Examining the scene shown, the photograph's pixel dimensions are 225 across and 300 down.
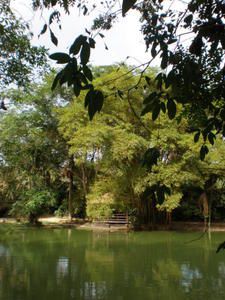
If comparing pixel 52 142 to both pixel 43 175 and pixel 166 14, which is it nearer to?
pixel 43 175

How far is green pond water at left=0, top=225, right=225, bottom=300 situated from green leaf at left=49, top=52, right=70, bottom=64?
4.86 metres

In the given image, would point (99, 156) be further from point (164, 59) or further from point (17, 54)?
point (164, 59)

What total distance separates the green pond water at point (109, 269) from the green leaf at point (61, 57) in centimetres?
486

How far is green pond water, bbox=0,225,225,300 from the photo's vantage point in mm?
5781

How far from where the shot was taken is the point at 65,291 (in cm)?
586

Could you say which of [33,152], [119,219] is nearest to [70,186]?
[33,152]

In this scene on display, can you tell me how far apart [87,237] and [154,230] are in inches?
136

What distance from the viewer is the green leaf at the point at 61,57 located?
1040 millimetres

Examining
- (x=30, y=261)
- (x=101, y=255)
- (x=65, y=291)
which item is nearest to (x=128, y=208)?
(x=101, y=255)

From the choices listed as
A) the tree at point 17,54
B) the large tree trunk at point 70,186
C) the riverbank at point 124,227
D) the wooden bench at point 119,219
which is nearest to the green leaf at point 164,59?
the tree at point 17,54

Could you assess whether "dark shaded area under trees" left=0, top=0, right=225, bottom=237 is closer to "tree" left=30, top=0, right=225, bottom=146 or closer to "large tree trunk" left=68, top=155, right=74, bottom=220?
"large tree trunk" left=68, top=155, right=74, bottom=220

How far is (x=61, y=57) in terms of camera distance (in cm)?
105

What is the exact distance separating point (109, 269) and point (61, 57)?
7110 millimetres

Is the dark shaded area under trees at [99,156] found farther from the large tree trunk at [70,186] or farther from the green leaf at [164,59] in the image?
the green leaf at [164,59]
